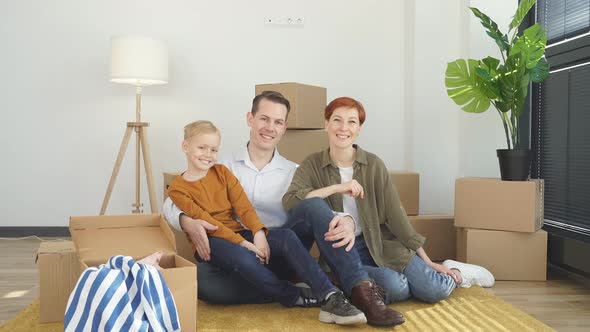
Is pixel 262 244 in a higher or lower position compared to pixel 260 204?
lower

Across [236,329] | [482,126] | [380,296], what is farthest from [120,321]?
[482,126]

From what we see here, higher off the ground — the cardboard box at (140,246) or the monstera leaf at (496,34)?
the monstera leaf at (496,34)

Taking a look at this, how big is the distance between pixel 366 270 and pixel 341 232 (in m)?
0.26

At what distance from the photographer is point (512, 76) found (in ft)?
9.33

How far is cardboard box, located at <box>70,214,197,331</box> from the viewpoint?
1.79m

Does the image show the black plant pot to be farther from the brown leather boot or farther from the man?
the brown leather boot

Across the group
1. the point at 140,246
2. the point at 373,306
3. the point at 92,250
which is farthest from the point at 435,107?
the point at 92,250

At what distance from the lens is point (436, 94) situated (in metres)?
3.84

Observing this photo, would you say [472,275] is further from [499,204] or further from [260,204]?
[260,204]

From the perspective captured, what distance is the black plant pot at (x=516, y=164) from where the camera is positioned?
2838 millimetres

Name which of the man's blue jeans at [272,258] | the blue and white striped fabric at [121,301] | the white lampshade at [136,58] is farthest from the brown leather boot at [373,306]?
the white lampshade at [136,58]

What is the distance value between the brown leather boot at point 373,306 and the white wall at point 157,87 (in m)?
2.00

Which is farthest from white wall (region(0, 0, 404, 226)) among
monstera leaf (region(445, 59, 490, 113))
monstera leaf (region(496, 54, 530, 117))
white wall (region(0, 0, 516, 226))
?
monstera leaf (region(496, 54, 530, 117))

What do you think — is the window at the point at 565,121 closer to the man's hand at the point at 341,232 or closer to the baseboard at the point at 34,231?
the man's hand at the point at 341,232
